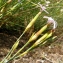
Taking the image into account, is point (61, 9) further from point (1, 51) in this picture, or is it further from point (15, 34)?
point (1, 51)

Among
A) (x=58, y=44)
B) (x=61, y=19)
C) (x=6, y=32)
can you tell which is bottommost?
(x=58, y=44)

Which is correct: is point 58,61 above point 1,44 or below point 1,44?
below

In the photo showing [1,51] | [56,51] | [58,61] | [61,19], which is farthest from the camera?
[61,19]

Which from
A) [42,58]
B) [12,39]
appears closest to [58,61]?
[42,58]

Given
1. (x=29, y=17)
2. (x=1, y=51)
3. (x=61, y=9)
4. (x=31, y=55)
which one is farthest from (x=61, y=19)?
(x=1, y=51)

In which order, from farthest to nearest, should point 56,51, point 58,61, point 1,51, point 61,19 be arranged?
point 61,19, point 56,51, point 58,61, point 1,51

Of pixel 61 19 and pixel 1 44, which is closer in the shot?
pixel 1 44

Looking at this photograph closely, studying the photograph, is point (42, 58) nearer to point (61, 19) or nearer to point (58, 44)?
point (58, 44)
